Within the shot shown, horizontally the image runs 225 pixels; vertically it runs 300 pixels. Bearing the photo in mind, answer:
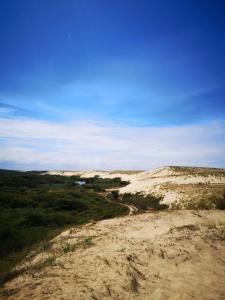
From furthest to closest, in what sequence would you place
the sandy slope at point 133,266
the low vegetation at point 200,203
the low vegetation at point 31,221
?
the low vegetation at point 200,203 → the low vegetation at point 31,221 → the sandy slope at point 133,266

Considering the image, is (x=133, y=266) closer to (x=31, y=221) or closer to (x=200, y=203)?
(x=31, y=221)

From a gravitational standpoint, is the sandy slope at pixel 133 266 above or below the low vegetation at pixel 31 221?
above

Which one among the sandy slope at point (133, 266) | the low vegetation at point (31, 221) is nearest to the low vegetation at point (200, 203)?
the low vegetation at point (31, 221)

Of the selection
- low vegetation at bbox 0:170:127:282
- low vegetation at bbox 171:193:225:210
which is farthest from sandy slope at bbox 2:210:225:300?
low vegetation at bbox 171:193:225:210

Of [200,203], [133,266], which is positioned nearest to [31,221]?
[133,266]

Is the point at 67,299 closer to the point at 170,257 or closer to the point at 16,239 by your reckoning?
the point at 170,257

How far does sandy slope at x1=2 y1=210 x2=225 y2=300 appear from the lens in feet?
23.5

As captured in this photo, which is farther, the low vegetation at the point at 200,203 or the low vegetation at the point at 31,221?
the low vegetation at the point at 200,203

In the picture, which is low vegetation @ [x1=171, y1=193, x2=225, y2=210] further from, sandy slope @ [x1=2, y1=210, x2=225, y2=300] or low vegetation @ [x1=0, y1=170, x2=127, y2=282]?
sandy slope @ [x1=2, y1=210, x2=225, y2=300]

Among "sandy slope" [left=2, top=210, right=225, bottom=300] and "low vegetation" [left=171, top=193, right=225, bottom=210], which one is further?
"low vegetation" [left=171, top=193, right=225, bottom=210]

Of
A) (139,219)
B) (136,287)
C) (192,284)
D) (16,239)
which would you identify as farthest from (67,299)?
(16,239)

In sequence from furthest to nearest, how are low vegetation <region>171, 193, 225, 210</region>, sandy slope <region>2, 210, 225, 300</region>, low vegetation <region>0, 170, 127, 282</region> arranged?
low vegetation <region>171, 193, 225, 210</region>, low vegetation <region>0, 170, 127, 282</region>, sandy slope <region>2, 210, 225, 300</region>

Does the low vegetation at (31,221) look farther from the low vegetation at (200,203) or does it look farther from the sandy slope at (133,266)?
the low vegetation at (200,203)

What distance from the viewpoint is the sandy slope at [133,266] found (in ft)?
23.5
